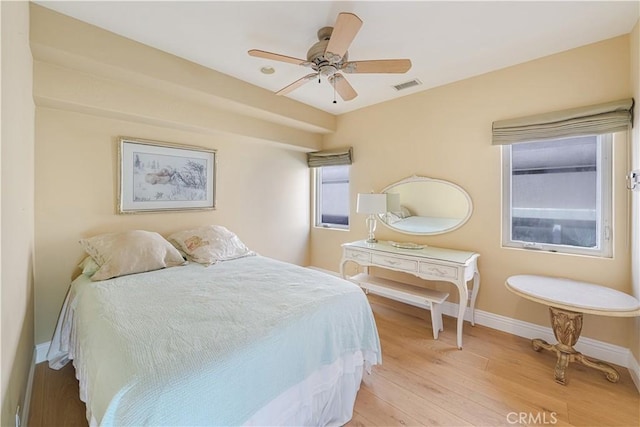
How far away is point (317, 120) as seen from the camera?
3762 mm

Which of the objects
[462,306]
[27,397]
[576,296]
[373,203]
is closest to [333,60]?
[373,203]

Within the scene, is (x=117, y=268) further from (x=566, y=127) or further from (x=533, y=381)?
(x=566, y=127)

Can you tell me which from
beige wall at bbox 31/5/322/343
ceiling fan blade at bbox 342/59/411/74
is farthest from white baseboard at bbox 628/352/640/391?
beige wall at bbox 31/5/322/343

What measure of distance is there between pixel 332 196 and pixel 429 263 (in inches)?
82.3

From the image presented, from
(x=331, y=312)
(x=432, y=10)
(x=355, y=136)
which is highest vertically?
(x=432, y=10)

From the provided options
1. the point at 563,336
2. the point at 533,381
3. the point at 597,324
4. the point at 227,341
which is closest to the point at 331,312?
the point at 227,341

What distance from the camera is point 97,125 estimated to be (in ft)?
8.02

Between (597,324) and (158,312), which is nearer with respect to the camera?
(158,312)

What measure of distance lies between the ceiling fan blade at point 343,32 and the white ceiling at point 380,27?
271 mm

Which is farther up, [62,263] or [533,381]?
[62,263]

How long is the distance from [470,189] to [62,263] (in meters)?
3.90

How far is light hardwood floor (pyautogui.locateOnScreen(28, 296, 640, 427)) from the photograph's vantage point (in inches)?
65.0

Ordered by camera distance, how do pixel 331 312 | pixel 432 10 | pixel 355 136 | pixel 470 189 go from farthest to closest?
pixel 355 136 < pixel 470 189 < pixel 432 10 < pixel 331 312

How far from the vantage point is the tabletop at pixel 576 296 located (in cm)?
176
